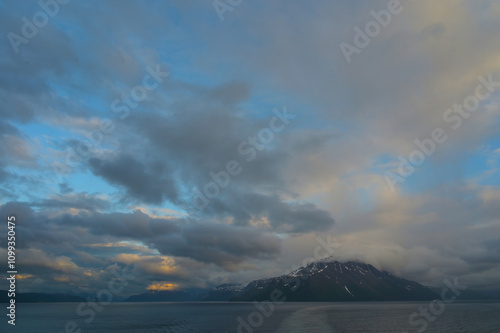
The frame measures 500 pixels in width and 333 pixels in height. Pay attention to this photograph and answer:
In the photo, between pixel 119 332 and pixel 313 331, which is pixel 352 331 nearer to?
pixel 313 331

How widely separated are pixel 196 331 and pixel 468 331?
352 ft

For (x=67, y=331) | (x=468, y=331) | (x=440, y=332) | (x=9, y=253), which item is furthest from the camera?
(x=67, y=331)

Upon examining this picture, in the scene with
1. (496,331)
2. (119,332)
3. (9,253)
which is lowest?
(496,331)

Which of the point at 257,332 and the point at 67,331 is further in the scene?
the point at 67,331

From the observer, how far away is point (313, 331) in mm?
123188

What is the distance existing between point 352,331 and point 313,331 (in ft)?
53.5

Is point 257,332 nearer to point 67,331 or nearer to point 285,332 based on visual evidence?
point 285,332

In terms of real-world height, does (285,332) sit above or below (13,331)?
below

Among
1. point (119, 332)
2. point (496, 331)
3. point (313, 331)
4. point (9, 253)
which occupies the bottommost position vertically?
point (496, 331)

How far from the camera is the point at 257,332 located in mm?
120938

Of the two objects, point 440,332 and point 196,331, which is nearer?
point 440,332

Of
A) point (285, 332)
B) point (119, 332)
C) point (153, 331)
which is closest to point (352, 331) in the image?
point (285, 332)

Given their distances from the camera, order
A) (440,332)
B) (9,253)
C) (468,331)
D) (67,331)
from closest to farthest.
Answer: (9,253) → (440,332) → (468,331) → (67,331)

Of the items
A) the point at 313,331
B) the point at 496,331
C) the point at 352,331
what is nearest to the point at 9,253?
the point at 313,331
